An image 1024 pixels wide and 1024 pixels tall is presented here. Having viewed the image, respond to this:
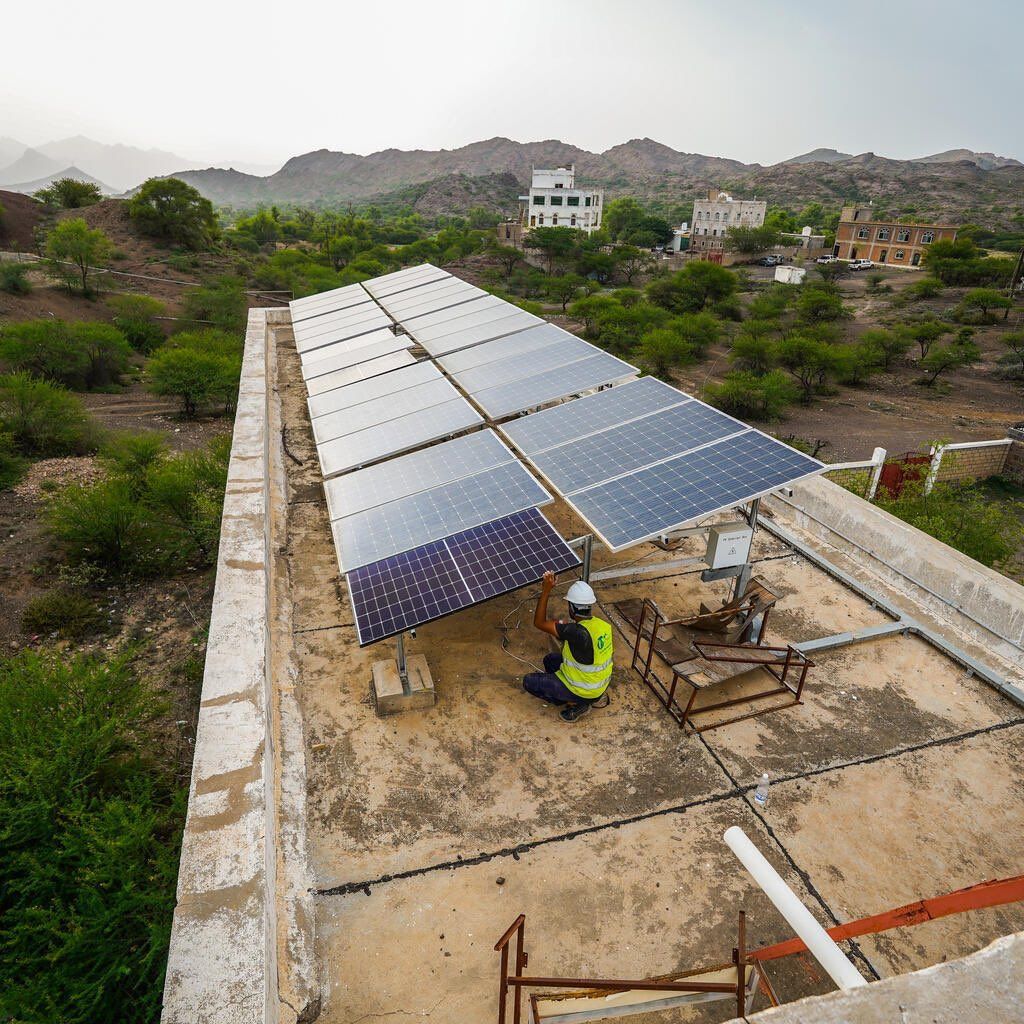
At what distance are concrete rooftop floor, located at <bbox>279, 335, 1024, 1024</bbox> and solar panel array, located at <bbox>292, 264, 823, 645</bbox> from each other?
1196 millimetres

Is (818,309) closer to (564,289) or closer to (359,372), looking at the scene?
(564,289)

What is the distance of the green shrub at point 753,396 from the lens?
36.0m

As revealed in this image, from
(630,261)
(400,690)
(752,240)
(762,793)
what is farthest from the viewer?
(752,240)

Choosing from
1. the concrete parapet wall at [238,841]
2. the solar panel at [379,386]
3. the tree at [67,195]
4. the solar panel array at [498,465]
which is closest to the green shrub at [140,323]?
the solar panel at [379,386]

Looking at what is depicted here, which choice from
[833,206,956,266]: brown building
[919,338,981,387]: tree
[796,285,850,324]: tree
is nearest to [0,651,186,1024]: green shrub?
[919,338,981,387]: tree

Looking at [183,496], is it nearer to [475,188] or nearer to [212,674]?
[212,674]

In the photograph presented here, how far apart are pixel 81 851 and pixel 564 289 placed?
61922 mm

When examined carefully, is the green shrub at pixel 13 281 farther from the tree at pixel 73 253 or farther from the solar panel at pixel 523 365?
the solar panel at pixel 523 365

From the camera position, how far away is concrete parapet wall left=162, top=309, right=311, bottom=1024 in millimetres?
3156

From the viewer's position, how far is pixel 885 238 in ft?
276

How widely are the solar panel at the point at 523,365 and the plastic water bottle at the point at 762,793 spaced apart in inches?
258

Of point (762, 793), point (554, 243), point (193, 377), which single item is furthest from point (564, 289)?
point (762, 793)

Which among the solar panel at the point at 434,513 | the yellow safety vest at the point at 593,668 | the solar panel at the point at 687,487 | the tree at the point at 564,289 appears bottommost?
the tree at the point at 564,289

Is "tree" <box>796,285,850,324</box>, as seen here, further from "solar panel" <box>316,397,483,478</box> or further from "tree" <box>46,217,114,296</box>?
"tree" <box>46,217,114,296</box>
